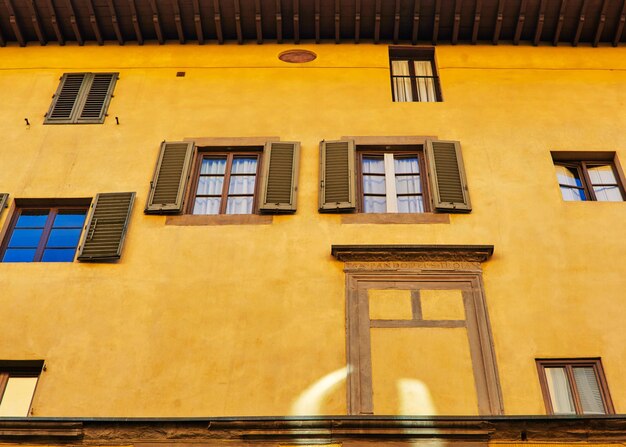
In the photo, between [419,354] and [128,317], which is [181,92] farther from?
[419,354]

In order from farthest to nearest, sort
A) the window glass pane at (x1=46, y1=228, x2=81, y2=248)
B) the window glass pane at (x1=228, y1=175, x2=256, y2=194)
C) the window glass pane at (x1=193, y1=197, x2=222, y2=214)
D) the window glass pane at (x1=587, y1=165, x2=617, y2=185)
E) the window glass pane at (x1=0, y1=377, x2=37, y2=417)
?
the window glass pane at (x1=587, y1=165, x2=617, y2=185)
the window glass pane at (x1=228, y1=175, x2=256, y2=194)
the window glass pane at (x1=193, y1=197, x2=222, y2=214)
the window glass pane at (x1=46, y1=228, x2=81, y2=248)
the window glass pane at (x1=0, y1=377, x2=37, y2=417)

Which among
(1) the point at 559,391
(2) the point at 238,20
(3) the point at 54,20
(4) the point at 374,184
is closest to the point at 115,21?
(3) the point at 54,20

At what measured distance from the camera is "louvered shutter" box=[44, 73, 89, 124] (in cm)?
1185

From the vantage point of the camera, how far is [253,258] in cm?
979

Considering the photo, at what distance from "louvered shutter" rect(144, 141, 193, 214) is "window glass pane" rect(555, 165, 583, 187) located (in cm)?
521

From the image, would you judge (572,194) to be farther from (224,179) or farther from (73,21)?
(73,21)

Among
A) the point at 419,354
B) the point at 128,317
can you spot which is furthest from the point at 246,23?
the point at 419,354

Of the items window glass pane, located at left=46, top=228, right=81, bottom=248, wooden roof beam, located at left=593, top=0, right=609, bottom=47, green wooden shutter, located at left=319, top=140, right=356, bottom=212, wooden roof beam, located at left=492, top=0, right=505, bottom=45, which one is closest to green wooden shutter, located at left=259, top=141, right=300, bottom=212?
green wooden shutter, located at left=319, top=140, right=356, bottom=212

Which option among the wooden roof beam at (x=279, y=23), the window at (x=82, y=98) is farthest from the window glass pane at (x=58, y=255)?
the wooden roof beam at (x=279, y=23)

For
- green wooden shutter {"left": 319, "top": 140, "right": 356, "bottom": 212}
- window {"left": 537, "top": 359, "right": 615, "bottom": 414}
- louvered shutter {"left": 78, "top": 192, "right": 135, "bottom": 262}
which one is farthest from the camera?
green wooden shutter {"left": 319, "top": 140, "right": 356, "bottom": 212}

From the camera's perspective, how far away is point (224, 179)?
1108cm

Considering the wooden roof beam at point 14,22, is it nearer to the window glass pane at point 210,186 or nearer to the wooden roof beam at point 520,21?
the window glass pane at point 210,186

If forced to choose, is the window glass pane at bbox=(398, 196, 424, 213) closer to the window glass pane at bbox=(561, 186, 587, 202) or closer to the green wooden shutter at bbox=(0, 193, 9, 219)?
the window glass pane at bbox=(561, 186, 587, 202)

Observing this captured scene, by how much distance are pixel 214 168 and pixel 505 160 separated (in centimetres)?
413
